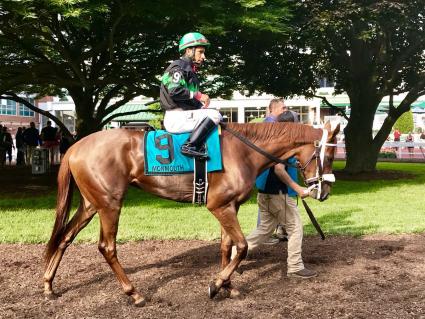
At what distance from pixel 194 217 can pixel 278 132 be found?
4.78m

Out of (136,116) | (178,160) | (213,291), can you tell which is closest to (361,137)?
(178,160)

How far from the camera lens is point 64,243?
5.17m

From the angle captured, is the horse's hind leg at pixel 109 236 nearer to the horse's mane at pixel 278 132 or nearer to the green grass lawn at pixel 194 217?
the horse's mane at pixel 278 132

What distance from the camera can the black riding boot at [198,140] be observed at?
461 centimetres

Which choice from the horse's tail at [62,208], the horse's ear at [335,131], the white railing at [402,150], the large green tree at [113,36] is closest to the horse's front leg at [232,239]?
the horse's ear at [335,131]

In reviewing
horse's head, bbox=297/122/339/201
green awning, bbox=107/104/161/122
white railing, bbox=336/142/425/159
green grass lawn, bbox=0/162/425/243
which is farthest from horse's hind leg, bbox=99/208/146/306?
green awning, bbox=107/104/161/122

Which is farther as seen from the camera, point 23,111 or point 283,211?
point 23,111

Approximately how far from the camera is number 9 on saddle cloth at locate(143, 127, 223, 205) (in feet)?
15.5

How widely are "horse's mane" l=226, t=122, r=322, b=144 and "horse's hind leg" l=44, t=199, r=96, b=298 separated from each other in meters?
1.94

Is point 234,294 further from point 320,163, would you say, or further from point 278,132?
point 278,132

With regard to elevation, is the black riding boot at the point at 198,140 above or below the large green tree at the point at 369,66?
below

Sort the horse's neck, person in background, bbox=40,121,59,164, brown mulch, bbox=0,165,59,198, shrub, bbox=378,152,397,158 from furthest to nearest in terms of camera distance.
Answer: shrub, bbox=378,152,397,158 → person in background, bbox=40,121,59,164 → brown mulch, bbox=0,165,59,198 → the horse's neck

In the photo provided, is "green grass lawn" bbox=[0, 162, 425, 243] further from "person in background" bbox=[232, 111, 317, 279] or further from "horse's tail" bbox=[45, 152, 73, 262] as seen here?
"horse's tail" bbox=[45, 152, 73, 262]

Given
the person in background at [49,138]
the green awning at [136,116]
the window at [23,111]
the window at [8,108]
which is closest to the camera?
the person in background at [49,138]
